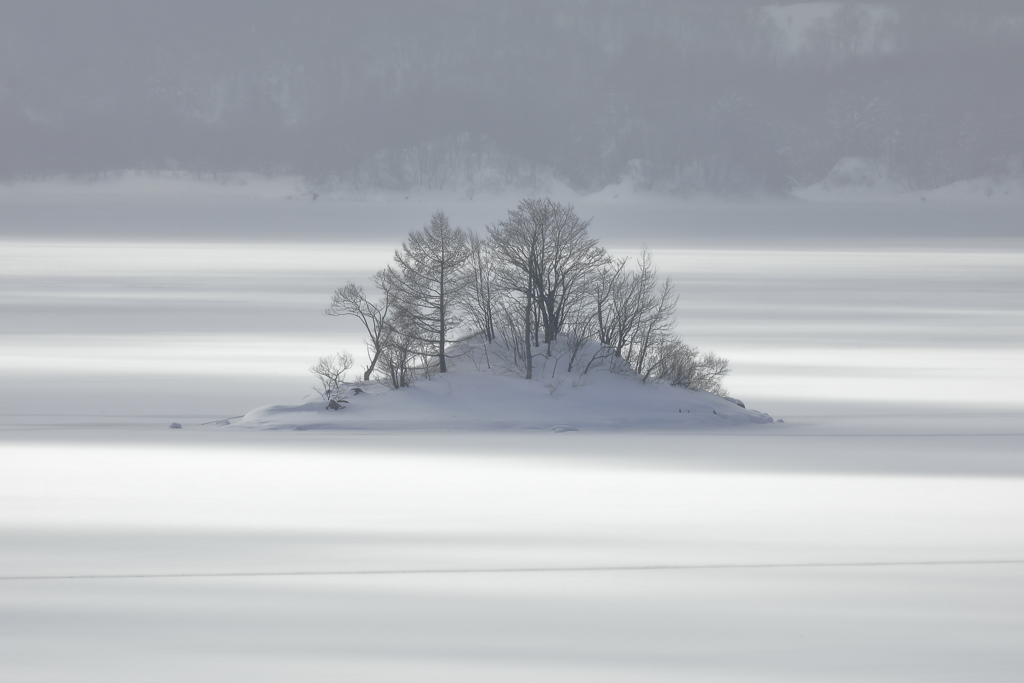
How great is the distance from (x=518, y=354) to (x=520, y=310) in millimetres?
1403

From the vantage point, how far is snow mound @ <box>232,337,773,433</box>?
2964 centimetres

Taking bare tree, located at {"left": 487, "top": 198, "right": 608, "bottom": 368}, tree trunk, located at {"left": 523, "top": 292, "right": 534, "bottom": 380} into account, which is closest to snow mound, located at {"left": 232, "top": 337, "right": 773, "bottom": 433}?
tree trunk, located at {"left": 523, "top": 292, "right": 534, "bottom": 380}

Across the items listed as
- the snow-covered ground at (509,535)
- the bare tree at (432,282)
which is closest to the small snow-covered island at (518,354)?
the bare tree at (432,282)

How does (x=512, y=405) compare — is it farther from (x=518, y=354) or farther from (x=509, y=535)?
(x=509, y=535)

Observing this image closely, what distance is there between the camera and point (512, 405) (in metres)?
30.4

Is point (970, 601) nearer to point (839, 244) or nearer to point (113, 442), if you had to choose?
point (113, 442)

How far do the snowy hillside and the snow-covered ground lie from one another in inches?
20.7

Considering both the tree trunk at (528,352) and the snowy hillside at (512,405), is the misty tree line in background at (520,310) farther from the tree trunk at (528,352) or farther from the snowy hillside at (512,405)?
the snowy hillside at (512,405)

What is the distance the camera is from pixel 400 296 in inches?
1308

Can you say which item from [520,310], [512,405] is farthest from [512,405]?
[520,310]

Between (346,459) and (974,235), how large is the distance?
14892 cm

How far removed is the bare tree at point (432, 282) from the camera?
3203 centimetres

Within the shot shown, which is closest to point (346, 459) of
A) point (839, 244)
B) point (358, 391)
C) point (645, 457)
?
point (645, 457)

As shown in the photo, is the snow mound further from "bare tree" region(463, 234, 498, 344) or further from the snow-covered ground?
"bare tree" region(463, 234, 498, 344)
